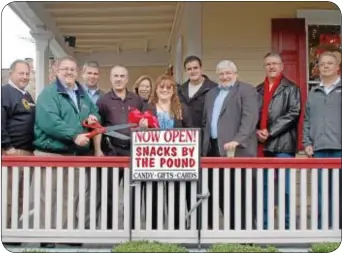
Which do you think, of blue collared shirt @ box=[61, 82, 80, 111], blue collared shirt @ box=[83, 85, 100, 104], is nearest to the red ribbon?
blue collared shirt @ box=[61, 82, 80, 111]

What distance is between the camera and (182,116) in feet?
16.9

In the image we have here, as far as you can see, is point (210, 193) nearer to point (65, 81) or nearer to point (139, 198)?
point (139, 198)

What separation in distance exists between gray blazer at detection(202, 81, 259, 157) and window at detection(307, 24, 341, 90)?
90.5 inches

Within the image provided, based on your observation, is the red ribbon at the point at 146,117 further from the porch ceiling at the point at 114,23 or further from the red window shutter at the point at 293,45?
the porch ceiling at the point at 114,23

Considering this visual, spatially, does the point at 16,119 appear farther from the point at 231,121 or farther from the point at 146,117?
the point at 231,121

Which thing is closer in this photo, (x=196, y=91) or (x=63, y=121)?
(x=63, y=121)

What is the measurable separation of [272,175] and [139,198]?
45.4 inches

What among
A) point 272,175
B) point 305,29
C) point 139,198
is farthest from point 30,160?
point 305,29

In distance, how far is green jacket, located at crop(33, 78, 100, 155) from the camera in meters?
4.88

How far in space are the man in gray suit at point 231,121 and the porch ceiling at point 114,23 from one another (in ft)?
11.1

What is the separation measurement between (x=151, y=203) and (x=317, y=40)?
3.47 m

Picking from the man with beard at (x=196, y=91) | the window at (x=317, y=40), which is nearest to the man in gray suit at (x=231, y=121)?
the man with beard at (x=196, y=91)

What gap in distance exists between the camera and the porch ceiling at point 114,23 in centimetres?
862

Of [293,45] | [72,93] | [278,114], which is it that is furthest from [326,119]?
[293,45]
